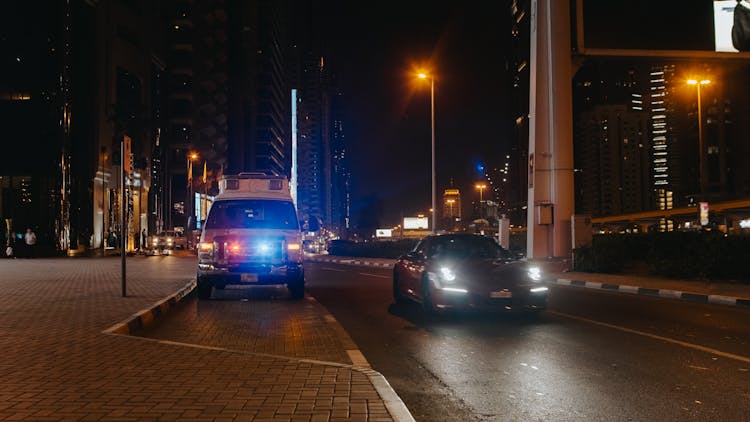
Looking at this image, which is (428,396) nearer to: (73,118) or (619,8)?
(619,8)

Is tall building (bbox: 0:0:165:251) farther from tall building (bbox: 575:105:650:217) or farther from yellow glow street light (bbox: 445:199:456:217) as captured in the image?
tall building (bbox: 575:105:650:217)

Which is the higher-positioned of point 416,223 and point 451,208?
point 451,208

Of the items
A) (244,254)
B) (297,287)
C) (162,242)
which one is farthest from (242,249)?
(162,242)

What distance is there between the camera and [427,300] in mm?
12758

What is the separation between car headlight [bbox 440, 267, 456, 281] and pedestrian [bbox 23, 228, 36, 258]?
1434 inches

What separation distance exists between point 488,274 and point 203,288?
7.21 m

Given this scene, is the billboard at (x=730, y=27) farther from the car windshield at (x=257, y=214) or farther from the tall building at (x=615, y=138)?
the tall building at (x=615, y=138)

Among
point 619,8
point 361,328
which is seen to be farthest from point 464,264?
point 619,8

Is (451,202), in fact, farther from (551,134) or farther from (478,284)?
(478,284)

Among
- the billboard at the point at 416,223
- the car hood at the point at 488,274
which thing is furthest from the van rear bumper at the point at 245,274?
the billboard at the point at 416,223

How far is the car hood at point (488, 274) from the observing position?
11.9 meters

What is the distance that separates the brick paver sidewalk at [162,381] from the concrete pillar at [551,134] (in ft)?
62.8

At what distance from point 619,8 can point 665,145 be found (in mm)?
173703

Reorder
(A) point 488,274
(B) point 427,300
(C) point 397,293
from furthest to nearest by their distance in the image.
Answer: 1. (C) point 397,293
2. (B) point 427,300
3. (A) point 488,274
